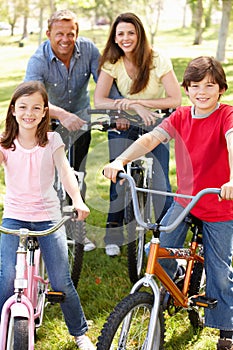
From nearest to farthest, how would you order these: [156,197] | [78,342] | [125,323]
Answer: [125,323], [78,342], [156,197]

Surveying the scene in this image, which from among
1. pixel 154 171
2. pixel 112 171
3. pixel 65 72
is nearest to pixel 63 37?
pixel 65 72

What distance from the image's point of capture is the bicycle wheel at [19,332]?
2.74m

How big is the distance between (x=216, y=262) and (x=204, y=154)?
56cm

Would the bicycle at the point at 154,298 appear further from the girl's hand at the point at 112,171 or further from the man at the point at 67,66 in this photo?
the man at the point at 67,66

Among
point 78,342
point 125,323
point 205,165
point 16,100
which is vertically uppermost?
point 16,100

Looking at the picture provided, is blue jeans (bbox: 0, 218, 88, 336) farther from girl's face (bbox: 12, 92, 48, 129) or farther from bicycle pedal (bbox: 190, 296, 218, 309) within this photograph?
bicycle pedal (bbox: 190, 296, 218, 309)

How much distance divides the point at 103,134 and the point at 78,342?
17.6 ft

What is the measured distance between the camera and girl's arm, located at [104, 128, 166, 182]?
113 inches

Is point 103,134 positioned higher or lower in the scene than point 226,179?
lower

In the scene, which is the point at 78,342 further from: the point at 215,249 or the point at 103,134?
the point at 103,134

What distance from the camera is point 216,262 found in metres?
3.18

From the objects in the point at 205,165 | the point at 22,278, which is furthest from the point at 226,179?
the point at 22,278

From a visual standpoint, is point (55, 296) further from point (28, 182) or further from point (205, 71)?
point (205, 71)

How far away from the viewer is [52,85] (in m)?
4.49
